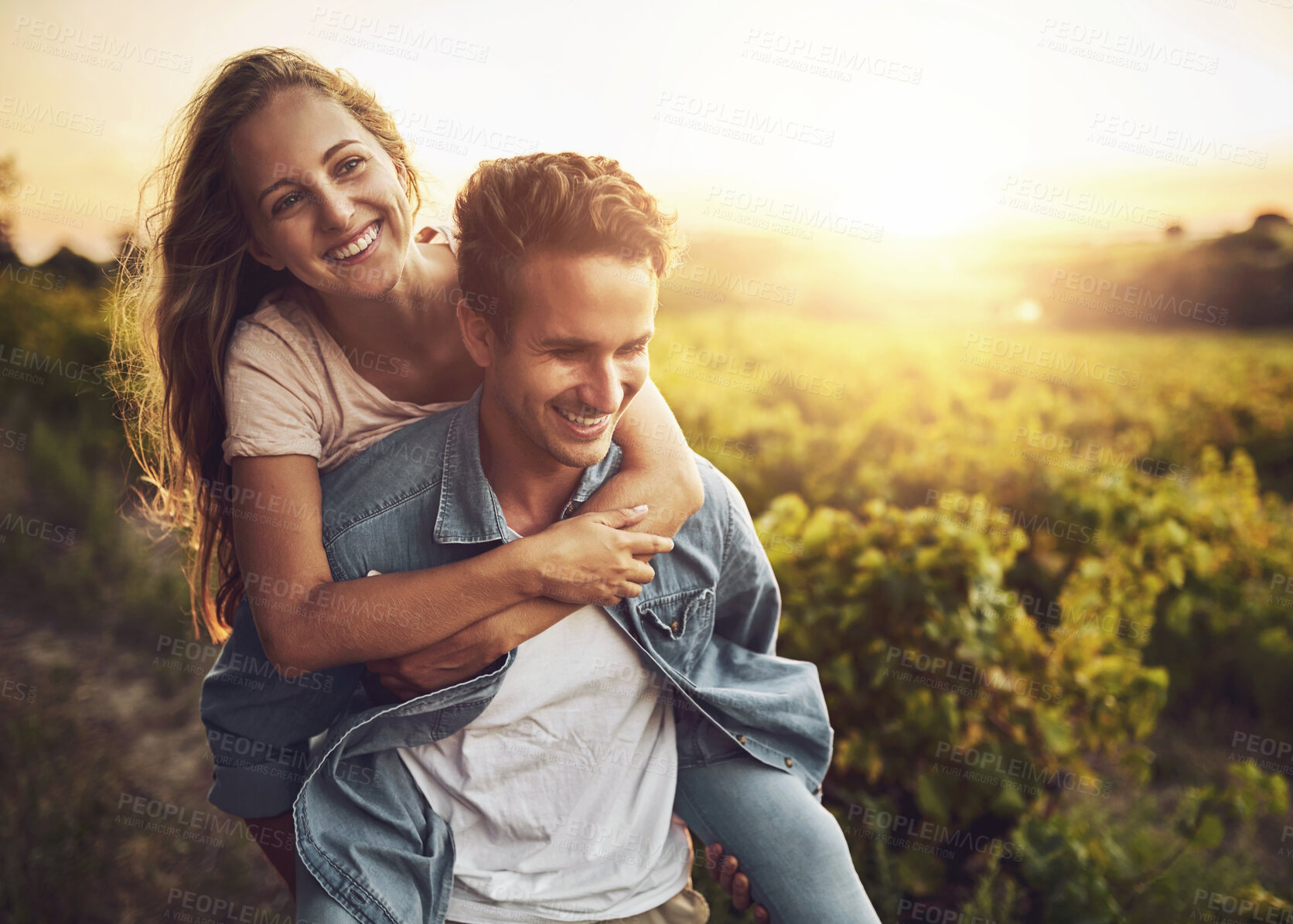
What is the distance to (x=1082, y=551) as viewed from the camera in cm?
373

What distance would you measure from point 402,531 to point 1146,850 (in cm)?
304

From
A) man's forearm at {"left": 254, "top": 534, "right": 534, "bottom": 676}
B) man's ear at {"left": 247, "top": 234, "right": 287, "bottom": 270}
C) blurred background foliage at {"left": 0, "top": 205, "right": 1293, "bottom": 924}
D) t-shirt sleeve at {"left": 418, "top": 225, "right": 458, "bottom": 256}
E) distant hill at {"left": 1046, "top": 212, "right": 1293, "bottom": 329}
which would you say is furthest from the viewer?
distant hill at {"left": 1046, "top": 212, "right": 1293, "bottom": 329}

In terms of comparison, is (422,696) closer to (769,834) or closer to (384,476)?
(384,476)

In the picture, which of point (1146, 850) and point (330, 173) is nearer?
point (330, 173)

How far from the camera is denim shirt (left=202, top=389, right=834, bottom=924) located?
1.95 m

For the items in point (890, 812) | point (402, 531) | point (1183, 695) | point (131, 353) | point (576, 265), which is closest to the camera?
point (576, 265)

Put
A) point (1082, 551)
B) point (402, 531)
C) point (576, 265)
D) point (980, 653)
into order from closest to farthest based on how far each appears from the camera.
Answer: point (576, 265) < point (402, 531) < point (980, 653) < point (1082, 551)

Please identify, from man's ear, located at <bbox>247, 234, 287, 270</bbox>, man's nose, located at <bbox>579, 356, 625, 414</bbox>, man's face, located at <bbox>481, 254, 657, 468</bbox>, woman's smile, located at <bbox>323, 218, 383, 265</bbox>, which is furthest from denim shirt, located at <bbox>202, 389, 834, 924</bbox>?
man's ear, located at <bbox>247, 234, 287, 270</bbox>

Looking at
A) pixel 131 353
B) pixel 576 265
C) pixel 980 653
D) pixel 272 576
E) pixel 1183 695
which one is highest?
pixel 576 265

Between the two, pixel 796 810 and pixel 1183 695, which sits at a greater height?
pixel 796 810

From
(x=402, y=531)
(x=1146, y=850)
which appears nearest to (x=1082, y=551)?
(x=1146, y=850)

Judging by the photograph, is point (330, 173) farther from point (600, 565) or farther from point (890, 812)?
point (890, 812)

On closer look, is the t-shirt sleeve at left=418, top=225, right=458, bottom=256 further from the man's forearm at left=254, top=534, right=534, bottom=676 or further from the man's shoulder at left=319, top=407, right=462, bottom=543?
the man's forearm at left=254, top=534, right=534, bottom=676

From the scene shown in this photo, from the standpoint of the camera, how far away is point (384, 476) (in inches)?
83.2
